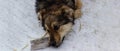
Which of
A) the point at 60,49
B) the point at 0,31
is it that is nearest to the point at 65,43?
the point at 60,49

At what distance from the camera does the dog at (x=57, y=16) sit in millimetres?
1626

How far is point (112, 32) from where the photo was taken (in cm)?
170

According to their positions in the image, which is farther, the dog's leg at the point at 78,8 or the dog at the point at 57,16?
the dog's leg at the point at 78,8

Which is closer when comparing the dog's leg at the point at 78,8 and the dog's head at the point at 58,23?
the dog's head at the point at 58,23

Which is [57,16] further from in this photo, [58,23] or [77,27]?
[77,27]

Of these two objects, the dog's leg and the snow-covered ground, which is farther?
the dog's leg

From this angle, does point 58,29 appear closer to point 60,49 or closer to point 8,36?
point 60,49

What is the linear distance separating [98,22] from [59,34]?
0.29m

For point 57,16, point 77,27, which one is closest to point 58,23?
point 57,16

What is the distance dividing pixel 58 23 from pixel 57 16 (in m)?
0.05

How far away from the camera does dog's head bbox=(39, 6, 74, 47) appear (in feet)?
5.31

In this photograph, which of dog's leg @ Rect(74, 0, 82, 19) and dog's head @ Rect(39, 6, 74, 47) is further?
dog's leg @ Rect(74, 0, 82, 19)

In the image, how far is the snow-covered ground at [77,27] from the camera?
165 centimetres

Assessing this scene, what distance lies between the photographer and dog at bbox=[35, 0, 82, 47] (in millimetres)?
1626
